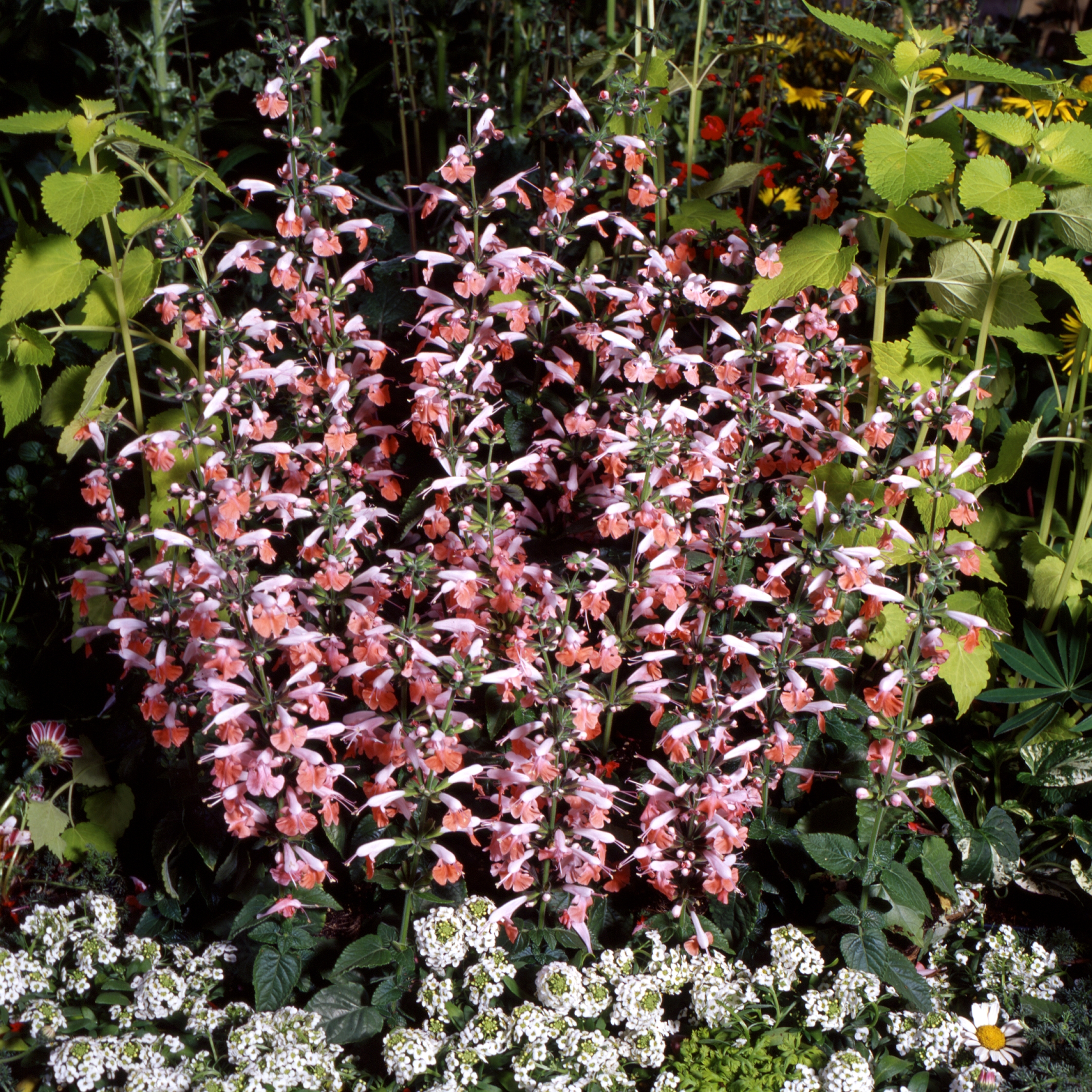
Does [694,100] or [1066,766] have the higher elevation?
[694,100]

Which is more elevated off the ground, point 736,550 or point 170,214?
point 170,214

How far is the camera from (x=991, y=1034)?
2561 mm

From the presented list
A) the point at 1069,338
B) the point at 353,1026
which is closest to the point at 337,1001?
the point at 353,1026

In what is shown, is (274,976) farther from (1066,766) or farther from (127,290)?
(1066,766)

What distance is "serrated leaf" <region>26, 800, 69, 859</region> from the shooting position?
9.77 feet

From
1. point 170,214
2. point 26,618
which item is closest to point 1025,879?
point 170,214

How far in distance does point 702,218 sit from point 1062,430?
1194mm

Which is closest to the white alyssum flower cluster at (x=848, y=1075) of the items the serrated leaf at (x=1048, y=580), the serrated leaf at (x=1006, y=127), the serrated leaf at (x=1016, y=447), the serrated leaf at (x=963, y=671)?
the serrated leaf at (x=963, y=671)

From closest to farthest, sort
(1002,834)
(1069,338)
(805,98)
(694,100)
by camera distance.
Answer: (1002,834), (694,100), (1069,338), (805,98)

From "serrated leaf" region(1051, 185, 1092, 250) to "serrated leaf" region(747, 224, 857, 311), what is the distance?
570 millimetres

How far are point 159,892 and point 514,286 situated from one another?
1730 millimetres

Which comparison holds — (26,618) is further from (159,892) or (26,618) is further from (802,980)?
(802,980)

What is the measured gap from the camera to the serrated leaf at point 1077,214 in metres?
2.66

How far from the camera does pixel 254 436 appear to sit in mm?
2521
